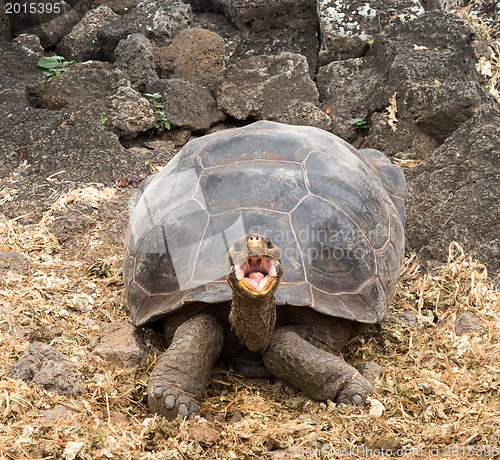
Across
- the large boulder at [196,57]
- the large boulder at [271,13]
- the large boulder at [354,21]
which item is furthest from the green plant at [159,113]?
the large boulder at [354,21]

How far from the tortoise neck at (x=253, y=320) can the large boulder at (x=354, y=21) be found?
4708mm

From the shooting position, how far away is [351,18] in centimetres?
674

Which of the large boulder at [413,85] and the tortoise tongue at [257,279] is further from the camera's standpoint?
the large boulder at [413,85]

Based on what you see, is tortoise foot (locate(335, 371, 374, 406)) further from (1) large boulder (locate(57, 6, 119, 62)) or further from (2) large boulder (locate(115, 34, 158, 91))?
(1) large boulder (locate(57, 6, 119, 62))

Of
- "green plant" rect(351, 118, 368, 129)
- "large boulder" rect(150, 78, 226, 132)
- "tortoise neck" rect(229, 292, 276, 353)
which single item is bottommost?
"green plant" rect(351, 118, 368, 129)

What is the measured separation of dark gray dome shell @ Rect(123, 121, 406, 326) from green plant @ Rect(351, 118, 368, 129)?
2648 millimetres

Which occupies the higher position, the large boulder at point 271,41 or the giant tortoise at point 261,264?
the giant tortoise at point 261,264

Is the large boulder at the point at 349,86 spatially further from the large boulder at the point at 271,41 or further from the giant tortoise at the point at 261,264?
the giant tortoise at the point at 261,264

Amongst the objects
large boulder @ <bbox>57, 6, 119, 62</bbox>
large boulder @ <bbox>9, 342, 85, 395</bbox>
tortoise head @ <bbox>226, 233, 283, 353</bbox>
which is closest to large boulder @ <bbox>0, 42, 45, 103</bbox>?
large boulder @ <bbox>57, 6, 119, 62</bbox>

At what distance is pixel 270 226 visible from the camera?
9.39 ft

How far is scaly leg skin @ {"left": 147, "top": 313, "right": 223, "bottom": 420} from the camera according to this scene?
8.38ft

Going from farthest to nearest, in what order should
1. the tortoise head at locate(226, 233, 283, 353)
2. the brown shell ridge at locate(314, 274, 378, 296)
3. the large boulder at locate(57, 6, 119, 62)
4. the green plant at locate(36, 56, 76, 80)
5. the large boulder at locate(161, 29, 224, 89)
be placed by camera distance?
1. the large boulder at locate(57, 6, 119, 62)
2. the large boulder at locate(161, 29, 224, 89)
3. the green plant at locate(36, 56, 76, 80)
4. the brown shell ridge at locate(314, 274, 378, 296)
5. the tortoise head at locate(226, 233, 283, 353)

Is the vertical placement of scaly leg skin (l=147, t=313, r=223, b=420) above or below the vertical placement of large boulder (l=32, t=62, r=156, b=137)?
above

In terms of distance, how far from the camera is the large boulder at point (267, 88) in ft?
20.5
